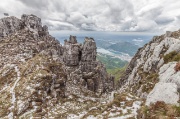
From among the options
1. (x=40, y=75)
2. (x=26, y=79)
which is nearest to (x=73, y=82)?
(x=40, y=75)

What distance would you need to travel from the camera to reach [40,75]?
68625 mm

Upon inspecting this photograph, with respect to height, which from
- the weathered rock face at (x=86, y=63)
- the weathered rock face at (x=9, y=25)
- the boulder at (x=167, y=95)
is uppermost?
the weathered rock face at (x=9, y=25)

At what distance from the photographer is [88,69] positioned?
140875 millimetres

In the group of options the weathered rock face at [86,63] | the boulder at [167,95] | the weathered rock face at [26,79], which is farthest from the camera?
the weathered rock face at [86,63]

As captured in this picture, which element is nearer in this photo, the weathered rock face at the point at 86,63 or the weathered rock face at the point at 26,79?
the weathered rock face at the point at 26,79

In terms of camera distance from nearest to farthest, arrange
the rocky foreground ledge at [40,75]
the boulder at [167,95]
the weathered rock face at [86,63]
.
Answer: the boulder at [167,95], the rocky foreground ledge at [40,75], the weathered rock face at [86,63]

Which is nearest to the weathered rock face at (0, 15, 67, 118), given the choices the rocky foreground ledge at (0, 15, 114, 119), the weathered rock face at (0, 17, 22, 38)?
the rocky foreground ledge at (0, 15, 114, 119)

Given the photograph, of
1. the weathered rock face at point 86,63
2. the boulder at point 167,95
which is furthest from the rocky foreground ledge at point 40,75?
the boulder at point 167,95

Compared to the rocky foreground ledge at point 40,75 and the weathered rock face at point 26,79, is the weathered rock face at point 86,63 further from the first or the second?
the weathered rock face at point 26,79

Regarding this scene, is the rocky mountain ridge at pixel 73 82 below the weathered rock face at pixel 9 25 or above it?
below

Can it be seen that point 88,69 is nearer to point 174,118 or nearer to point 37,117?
point 37,117

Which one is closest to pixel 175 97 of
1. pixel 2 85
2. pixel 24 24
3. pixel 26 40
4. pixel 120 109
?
pixel 120 109

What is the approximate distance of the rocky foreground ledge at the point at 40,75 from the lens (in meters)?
52.8

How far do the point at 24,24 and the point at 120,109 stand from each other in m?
147
